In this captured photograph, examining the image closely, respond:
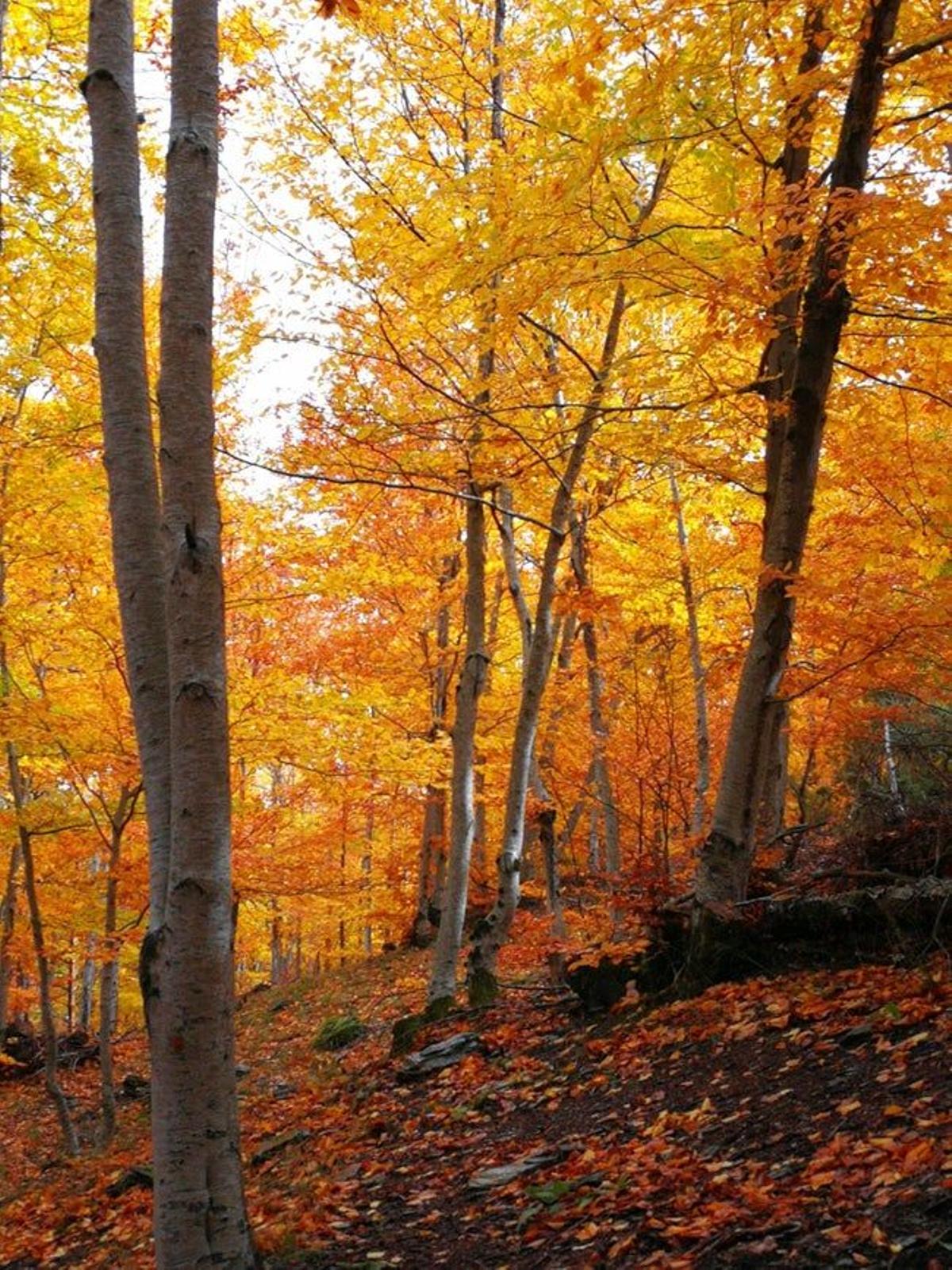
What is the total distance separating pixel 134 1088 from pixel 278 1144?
6968 millimetres

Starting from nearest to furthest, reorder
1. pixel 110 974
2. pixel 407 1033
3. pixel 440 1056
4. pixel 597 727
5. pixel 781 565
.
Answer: pixel 781 565 → pixel 440 1056 → pixel 407 1033 → pixel 110 974 → pixel 597 727

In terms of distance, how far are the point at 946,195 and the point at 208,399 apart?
368 cm

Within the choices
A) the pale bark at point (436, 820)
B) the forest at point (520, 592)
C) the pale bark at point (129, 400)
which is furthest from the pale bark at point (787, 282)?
the pale bark at point (436, 820)

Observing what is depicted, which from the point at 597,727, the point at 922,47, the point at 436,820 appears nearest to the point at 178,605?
the point at 922,47

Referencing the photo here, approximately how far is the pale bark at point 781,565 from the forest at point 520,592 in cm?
3

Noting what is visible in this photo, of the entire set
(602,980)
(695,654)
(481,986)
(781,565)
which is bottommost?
(481,986)

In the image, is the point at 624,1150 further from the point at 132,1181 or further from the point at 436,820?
the point at 436,820

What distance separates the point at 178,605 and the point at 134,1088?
11472 millimetres

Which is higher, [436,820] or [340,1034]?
[436,820]

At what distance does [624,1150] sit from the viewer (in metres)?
4.16

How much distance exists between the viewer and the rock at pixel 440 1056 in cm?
689

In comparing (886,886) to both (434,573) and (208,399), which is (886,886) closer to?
(208,399)

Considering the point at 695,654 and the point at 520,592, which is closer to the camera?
the point at 520,592

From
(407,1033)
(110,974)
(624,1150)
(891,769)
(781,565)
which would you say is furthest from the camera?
(110,974)
